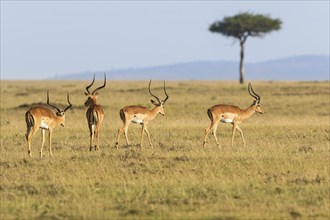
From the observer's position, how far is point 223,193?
11891 millimetres

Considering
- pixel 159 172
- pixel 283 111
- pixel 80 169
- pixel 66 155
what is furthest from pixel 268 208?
pixel 283 111

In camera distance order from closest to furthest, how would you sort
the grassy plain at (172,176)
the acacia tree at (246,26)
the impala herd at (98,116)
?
the grassy plain at (172,176) < the impala herd at (98,116) < the acacia tree at (246,26)

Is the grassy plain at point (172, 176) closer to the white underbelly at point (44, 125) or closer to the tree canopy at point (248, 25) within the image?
the white underbelly at point (44, 125)

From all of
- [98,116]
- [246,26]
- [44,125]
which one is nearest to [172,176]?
[44,125]

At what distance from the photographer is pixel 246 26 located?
212ft

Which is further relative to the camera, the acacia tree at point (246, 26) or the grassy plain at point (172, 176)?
the acacia tree at point (246, 26)

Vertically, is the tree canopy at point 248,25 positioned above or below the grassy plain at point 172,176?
above

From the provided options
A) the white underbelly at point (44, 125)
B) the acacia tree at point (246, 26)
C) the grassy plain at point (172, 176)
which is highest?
the acacia tree at point (246, 26)

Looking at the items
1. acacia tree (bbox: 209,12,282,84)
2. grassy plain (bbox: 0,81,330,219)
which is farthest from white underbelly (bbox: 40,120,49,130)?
acacia tree (bbox: 209,12,282,84)

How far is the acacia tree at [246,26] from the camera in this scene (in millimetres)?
64750

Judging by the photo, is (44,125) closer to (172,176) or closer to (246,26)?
(172,176)

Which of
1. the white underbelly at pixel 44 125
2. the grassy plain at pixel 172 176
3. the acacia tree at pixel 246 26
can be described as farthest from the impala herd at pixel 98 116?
the acacia tree at pixel 246 26

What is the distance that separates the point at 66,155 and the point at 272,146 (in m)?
4.88

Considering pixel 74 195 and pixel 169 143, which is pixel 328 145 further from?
pixel 74 195
